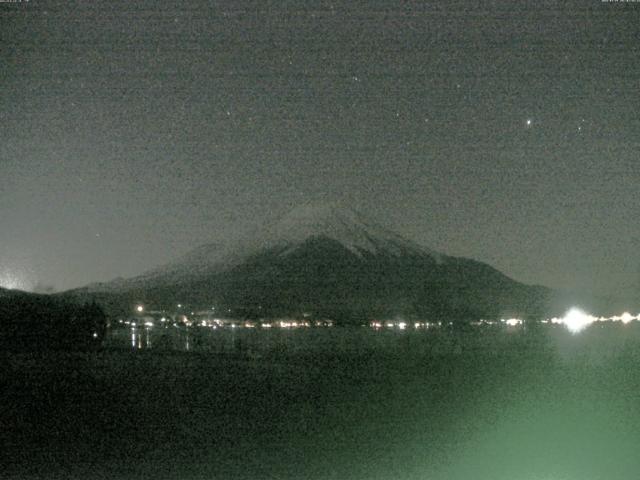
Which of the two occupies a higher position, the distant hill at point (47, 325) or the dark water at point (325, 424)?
the distant hill at point (47, 325)

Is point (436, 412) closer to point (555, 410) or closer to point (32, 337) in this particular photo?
point (555, 410)

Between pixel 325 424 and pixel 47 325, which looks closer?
pixel 325 424

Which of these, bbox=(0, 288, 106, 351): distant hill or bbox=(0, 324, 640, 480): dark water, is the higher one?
bbox=(0, 288, 106, 351): distant hill

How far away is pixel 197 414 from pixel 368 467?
6307 mm

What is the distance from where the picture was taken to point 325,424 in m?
16.2

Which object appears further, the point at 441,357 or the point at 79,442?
the point at 441,357

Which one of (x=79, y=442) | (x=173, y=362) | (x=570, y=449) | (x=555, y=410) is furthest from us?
(x=173, y=362)

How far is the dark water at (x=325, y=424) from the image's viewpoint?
12.1m

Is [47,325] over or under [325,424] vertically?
over

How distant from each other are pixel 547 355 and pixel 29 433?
25.3 metres

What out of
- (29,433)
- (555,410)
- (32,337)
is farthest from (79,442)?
(32,337)

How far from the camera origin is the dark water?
1208 cm

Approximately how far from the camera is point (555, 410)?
1762 centimetres

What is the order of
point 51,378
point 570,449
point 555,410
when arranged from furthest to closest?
point 51,378 < point 555,410 < point 570,449
